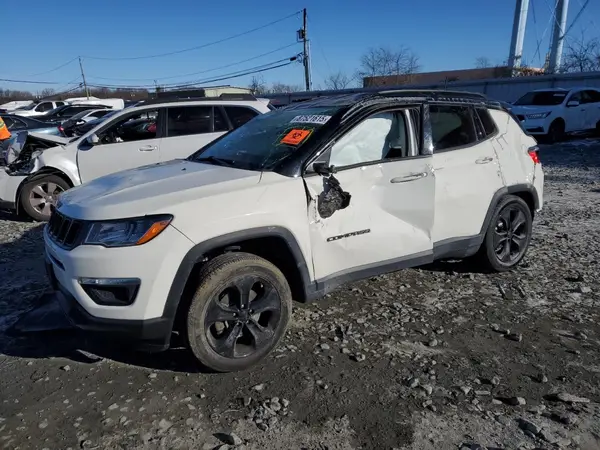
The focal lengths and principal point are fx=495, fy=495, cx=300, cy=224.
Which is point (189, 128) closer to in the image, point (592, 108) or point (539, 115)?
point (539, 115)

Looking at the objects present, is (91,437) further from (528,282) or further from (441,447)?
(528,282)

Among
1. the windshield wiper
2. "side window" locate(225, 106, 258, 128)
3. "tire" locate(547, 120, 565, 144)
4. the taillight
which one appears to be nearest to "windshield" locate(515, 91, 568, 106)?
"tire" locate(547, 120, 565, 144)

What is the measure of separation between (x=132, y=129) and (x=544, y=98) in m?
14.1

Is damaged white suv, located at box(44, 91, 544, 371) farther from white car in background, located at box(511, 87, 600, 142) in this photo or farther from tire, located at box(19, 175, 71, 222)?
white car in background, located at box(511, 87, 600, 142)

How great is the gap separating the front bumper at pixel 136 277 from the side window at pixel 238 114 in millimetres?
5277

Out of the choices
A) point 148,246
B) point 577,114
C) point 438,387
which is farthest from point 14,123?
point 577,114

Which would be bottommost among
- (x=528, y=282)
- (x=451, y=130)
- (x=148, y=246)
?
(x=528, y=282)

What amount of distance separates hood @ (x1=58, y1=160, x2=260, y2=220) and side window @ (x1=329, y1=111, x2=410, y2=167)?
0.70m

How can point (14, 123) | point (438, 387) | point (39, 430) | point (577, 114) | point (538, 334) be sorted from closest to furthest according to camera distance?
point (39, 430) < point (438, 387) < point (538, 334) < point (14, 123) < point (577, 114)

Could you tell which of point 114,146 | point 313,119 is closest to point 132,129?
point 114,146

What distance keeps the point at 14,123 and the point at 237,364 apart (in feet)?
42.6

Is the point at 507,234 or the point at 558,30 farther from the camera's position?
the point at 558,30

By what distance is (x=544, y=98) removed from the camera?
1641 cm

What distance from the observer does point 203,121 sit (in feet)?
25.6
